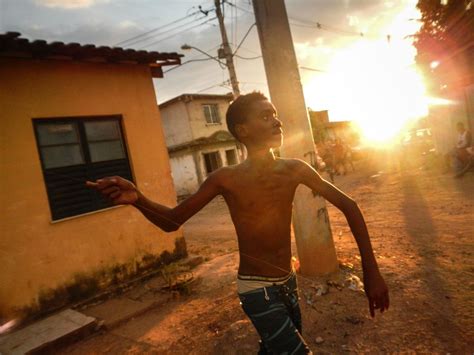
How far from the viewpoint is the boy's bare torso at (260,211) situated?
2.05 m

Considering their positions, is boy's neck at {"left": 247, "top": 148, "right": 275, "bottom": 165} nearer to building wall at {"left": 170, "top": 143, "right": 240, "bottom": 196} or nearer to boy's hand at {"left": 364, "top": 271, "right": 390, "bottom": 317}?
boy's hand at {"left": 364, "top": 271, "right": 390, "bottom": 317}

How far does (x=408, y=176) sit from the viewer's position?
12938 mm

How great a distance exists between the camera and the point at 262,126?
82.9 inches

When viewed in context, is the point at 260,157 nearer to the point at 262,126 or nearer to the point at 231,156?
the point at 262,126

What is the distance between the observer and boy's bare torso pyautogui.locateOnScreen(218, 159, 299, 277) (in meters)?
2.05

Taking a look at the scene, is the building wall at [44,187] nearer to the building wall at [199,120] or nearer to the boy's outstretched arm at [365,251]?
the boy's outstretched arm at [365,251]

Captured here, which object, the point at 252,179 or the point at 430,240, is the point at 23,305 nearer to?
the point at 252,179

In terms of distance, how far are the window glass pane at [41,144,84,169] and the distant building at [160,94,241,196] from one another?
17155 mm

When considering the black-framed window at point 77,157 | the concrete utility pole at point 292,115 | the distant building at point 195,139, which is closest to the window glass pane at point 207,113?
the distant building at point 195,139

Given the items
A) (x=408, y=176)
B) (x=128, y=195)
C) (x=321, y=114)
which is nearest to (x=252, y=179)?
(x=128, y=195)

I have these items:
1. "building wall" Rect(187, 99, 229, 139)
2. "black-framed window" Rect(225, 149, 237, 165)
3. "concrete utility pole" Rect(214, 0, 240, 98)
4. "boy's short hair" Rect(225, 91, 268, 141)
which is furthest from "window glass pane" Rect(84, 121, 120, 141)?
"black-framed window" Rect(225, 149, 237, 165)

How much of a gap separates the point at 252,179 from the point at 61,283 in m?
4.84

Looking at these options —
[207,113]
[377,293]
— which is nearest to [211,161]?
[207,113]

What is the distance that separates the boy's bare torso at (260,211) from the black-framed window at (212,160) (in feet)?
73.5
